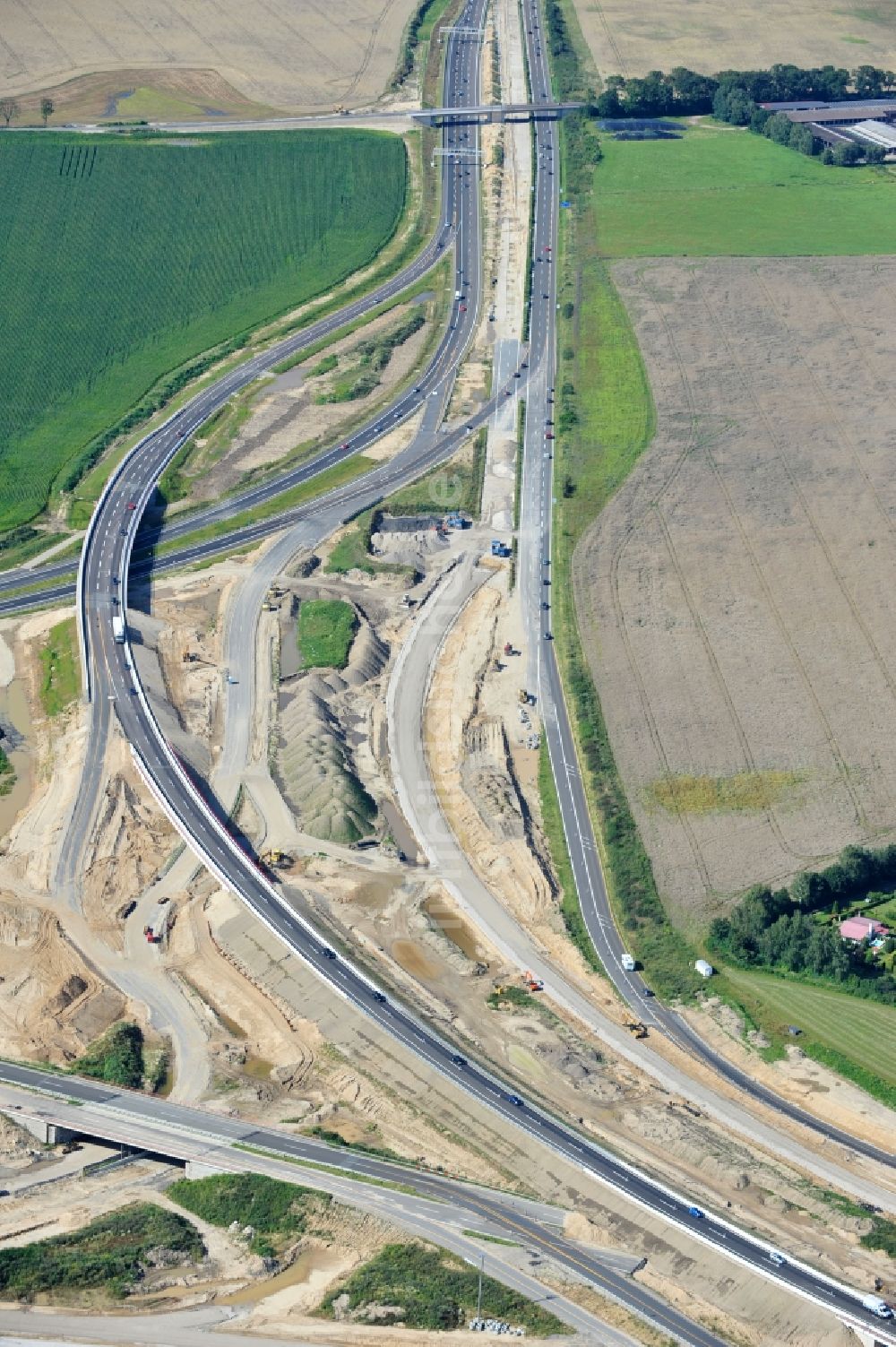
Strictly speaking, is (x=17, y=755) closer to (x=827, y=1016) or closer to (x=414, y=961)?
(x=414, y=961)

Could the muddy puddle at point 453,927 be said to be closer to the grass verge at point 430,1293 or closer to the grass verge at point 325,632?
the grass verge at point 325,632

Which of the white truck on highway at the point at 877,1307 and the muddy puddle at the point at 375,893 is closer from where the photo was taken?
the white truck on highway at the point at 877,1307

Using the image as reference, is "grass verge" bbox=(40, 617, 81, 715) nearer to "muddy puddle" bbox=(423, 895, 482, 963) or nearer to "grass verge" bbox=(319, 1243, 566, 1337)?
"muddy puddle" bbox=(423, 895, 482, 963)

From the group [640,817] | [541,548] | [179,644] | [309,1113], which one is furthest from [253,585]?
[309,1113]

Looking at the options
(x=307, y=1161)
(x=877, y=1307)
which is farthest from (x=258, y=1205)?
(x=877, y=1307)

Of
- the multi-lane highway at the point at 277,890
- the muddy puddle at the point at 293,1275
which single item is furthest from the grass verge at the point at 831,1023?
the muddy puddle at the point at 293,1275

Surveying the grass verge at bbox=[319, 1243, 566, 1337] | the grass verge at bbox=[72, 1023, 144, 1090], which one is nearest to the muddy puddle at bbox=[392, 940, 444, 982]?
the grass verge at bbox=[72, 1023, 144, 1090]
